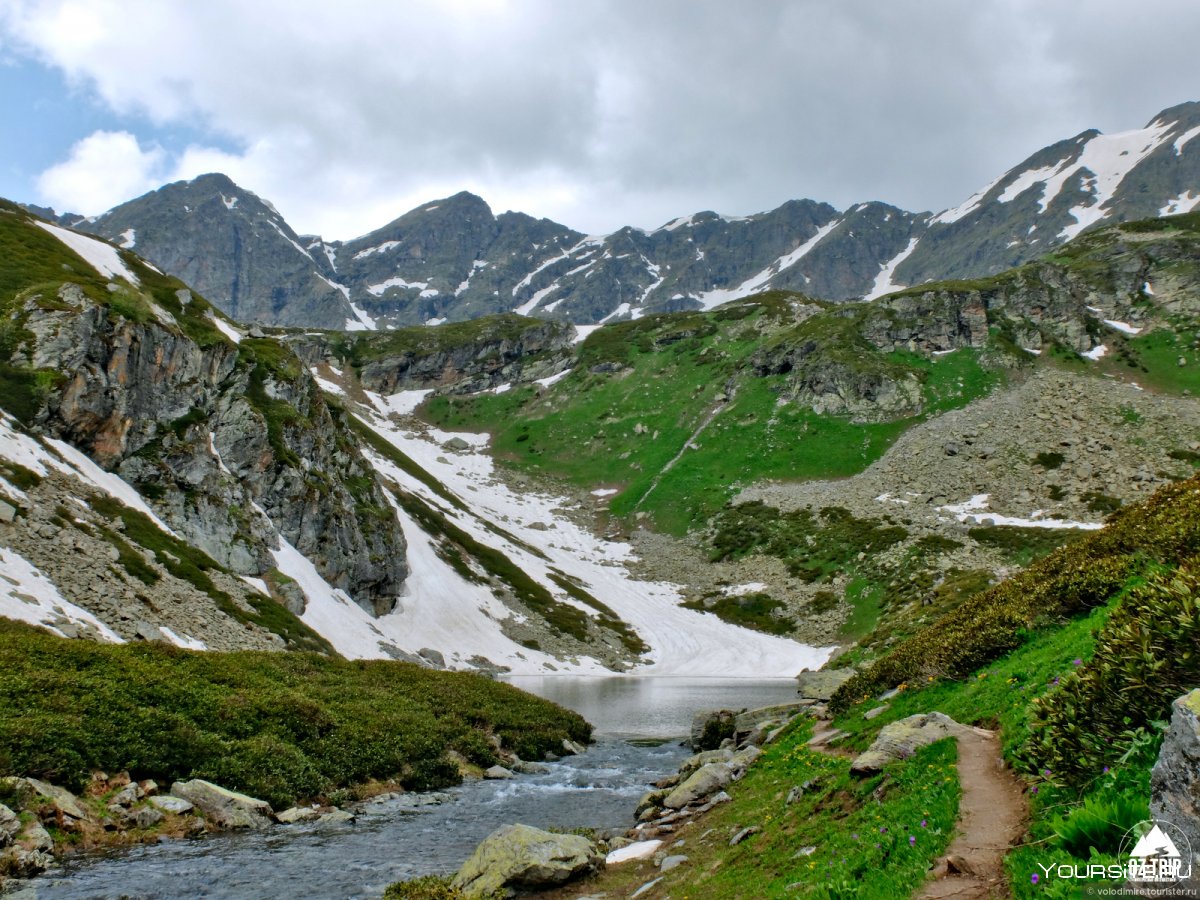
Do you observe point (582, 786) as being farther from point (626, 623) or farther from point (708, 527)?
point (708, 527)

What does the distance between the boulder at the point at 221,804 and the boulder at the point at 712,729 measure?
22.2 m

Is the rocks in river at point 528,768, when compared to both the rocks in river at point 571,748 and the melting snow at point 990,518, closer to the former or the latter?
the rocks in river at point 571,748

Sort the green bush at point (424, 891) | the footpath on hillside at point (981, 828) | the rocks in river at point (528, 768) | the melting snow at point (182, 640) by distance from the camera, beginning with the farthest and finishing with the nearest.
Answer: the melting snow at point (182, 640) → the rocks in river at point (528, 768) → the green bush at point (424, 891) → the footpath on hillside at point (981, 828)

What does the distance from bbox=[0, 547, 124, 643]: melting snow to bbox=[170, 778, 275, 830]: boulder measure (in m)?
18.5

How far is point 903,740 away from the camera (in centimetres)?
1450

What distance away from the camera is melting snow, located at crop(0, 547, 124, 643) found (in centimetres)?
3369

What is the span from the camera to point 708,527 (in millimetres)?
131750

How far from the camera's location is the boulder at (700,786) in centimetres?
2150

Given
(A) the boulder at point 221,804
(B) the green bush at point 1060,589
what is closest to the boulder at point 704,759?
(B) the green bush at point 1060,589

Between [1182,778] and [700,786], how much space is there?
691 inches

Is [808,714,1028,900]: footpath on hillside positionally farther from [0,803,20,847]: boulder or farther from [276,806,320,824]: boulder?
[276,806,320,824]: boulder

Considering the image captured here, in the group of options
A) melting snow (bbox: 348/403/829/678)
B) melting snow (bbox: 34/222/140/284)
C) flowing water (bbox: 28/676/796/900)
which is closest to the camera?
flowing water (bbox: 28/676/796/900)

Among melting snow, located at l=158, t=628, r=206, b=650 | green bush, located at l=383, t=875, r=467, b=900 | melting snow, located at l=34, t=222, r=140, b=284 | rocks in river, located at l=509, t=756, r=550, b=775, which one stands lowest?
rocks in river, located at l=509, t=756, r=550, b=775

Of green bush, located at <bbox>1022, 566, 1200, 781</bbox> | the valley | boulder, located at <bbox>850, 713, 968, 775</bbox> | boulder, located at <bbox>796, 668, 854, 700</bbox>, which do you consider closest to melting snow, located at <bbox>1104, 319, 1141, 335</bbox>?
the valley
